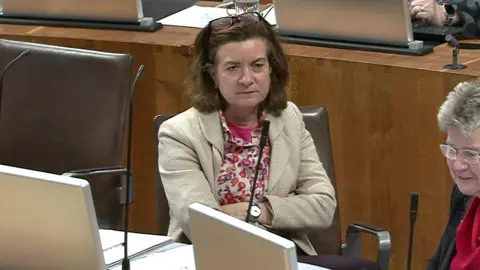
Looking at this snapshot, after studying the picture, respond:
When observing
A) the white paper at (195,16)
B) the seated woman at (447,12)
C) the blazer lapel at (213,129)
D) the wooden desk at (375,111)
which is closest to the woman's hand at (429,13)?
the seated woman at (447,12)

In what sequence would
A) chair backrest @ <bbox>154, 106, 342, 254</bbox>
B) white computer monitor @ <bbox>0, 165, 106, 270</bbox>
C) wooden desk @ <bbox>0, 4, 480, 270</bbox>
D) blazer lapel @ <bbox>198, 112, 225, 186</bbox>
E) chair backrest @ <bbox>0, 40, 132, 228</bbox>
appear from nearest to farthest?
1. white computer monitor @ <bbox>0, 165, 106, 270</bbox>
2. blazer lapel @ <bbox>198, 112, 225, 186</bbox>
3. chair backrest @ <bbox>154, 106, 342, 254</bbox>
4. chair backrest @ <bbox>0, 40, 132, 228</bbox>
5. wooden desk @ <bbox>0, 4, 480, 270</bbox>

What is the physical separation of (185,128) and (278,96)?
286 mm

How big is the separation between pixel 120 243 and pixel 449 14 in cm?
198

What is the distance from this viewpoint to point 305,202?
9.60 ft

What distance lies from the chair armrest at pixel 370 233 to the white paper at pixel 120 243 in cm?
61

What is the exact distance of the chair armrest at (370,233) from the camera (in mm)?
2803

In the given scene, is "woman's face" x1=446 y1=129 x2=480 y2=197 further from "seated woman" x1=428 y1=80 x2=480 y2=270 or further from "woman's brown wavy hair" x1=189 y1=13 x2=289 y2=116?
"woman's brown wavy hair" x1=189 y1=13 x2=289 y2=116

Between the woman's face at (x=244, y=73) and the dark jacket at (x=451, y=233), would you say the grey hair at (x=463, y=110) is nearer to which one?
the dark jacket at (x=451, y=233)

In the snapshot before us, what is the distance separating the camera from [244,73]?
290 centimetres

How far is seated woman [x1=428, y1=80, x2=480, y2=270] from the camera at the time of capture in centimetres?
233

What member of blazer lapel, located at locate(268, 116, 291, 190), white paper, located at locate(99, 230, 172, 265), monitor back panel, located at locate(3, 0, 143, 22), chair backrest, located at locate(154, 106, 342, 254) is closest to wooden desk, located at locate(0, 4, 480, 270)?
monitor back panel, located at locate(3, 0, 143, 22)

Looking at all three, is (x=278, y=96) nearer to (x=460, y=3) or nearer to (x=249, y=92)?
(x=249, y=92)

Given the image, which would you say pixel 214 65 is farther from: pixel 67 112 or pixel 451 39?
pixel 451 39

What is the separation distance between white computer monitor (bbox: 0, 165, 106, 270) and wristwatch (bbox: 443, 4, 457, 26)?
2342mm
